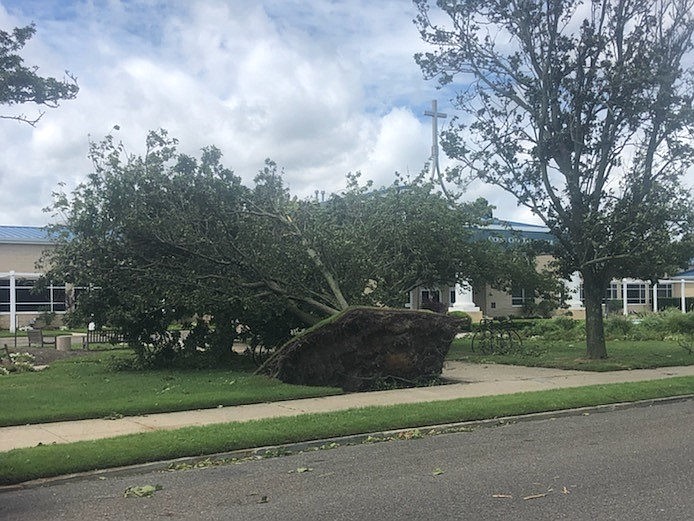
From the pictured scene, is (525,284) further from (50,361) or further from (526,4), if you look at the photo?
(50,361)

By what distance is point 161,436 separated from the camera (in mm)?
8586

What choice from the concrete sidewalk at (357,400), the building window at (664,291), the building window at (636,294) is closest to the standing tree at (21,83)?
the concrete sidewalk at (357,400)

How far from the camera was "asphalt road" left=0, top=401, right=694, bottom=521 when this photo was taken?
580cm

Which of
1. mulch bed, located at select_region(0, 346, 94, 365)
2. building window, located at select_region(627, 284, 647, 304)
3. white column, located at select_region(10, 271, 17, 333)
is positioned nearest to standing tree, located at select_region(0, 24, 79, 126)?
mulch bed, located at select_region(0, 346, 94, 365)

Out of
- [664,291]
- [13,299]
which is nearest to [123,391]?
[13,299]

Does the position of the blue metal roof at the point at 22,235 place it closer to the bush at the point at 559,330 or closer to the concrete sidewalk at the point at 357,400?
the bush at the point at 559,330

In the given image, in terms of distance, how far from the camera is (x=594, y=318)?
1834 cm

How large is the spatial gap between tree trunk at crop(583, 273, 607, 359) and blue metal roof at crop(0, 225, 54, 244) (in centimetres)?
2317

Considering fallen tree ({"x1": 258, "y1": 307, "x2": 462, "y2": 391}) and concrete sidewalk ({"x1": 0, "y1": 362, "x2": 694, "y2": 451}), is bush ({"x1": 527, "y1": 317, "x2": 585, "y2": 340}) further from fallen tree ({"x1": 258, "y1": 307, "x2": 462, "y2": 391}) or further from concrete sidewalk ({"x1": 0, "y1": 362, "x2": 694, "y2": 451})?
fallen tree ({"x1": 258, "y1": 307, "x2": 462, "y2": 391})

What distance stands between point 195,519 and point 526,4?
49.7 ft

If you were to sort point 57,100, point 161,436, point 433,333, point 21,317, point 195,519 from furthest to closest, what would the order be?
1. point 21,317
2. point 433,333
3. point 57,100
4. point 161,436
5. point 195,519

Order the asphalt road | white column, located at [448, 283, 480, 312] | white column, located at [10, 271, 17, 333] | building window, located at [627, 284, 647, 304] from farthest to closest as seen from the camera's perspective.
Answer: building window, located at [627, 284, 647, 304], white column, located at [448, 283, 480, 312], white column, located at [10, 271, 17, 333], the asphalt road

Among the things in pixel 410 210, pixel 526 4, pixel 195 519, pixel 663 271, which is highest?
pixel 526 4

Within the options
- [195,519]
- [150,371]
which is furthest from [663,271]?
[195,519]
